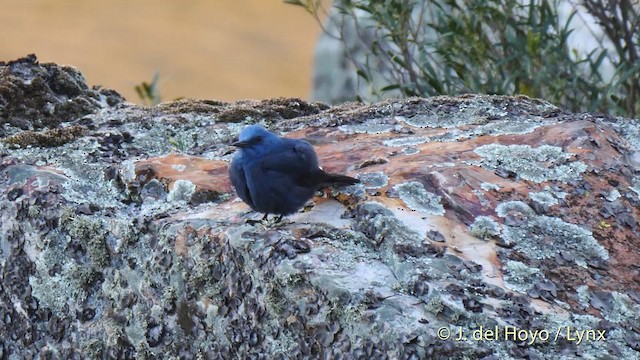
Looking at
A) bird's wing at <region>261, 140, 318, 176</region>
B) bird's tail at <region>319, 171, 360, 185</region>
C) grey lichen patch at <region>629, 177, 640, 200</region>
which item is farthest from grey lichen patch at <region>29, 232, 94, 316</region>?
grey lichen patch at <region>629, 177, 640, 200</region>

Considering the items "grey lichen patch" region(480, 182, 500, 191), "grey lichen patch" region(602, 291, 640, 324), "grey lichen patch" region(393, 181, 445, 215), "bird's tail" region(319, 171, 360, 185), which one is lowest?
"grey lichen patch" region(602, 291, 640, 324)

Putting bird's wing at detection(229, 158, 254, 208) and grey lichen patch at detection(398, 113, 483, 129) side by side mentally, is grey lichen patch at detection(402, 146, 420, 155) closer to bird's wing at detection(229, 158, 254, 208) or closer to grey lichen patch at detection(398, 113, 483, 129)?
grey lichen patch at detection(398, 113, 483, 129)

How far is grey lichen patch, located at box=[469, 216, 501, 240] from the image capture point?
9.96 feet

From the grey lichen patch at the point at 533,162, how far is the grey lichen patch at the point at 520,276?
54cm

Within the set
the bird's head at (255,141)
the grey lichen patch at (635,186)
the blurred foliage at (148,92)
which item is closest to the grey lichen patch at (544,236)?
the grey lichen patch at (635,186)

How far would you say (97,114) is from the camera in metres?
4.34

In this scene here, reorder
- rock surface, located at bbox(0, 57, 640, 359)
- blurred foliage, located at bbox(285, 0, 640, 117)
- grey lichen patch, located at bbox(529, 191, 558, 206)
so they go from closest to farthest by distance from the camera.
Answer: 1. rock surface, located at bbox(0, 57, 640, 359)
2. grey lichen patch, located at bbox(529, 191, 558, 206)
3. blurred foliage, located at bbox(285, 0, 640, 117)

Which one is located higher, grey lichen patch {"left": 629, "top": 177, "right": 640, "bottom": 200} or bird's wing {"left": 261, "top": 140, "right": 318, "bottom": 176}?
bird's wing {"left": 261, "top": 140, "right": 318, "bottom": 176}

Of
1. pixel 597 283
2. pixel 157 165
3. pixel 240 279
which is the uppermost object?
pixel 157 165

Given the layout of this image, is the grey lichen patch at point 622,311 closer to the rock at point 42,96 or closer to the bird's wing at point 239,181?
the bird's wing at point 239,181

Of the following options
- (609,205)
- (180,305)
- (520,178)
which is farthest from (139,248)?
(609,205)

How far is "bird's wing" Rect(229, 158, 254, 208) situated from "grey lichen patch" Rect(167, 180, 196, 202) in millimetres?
228

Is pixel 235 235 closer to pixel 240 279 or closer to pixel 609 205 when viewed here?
pixel 240 279

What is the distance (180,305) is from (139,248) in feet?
0.91
